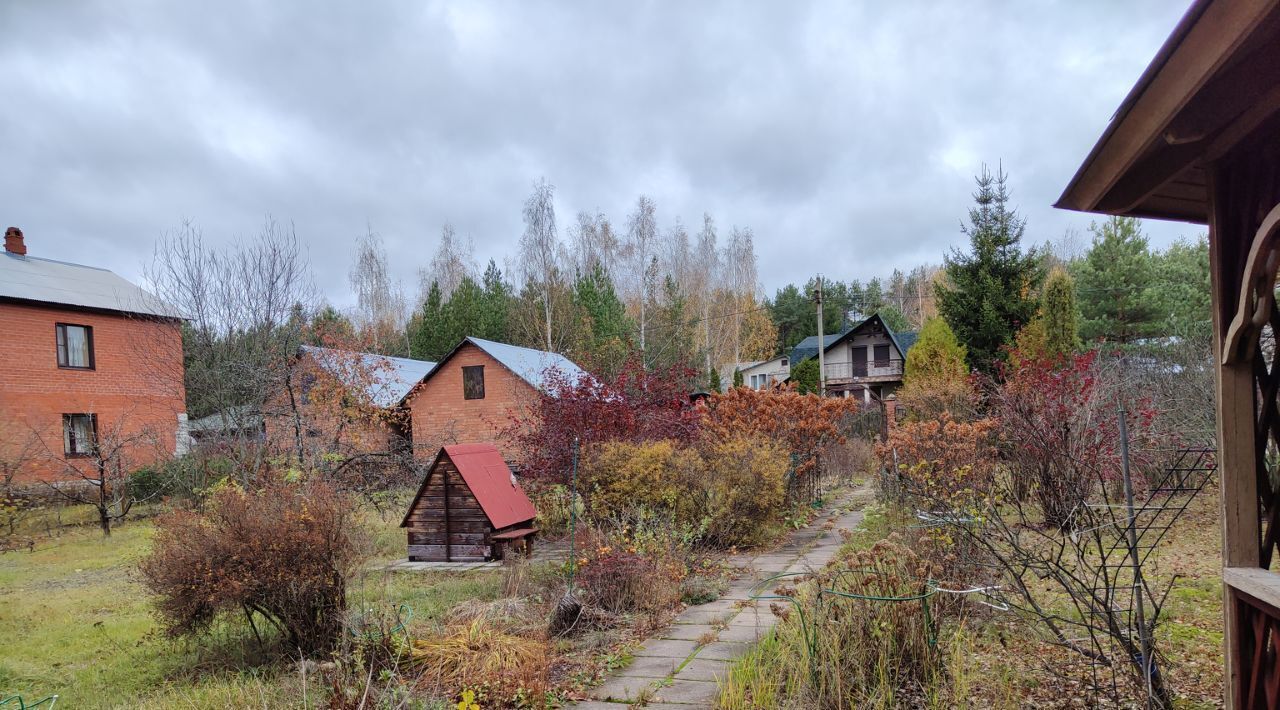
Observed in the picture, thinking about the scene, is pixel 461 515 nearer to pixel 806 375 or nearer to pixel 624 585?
pixel 624 585

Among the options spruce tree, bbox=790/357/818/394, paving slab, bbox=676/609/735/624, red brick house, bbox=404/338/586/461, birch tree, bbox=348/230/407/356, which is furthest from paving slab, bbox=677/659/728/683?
birch tree, bbox=348/230/407/356

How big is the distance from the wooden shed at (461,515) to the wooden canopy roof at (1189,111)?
7.13m

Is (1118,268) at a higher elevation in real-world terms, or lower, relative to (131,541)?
higher

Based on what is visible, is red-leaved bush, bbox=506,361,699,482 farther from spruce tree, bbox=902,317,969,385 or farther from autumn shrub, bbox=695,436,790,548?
spruce tree, bbox=902,317,969,385

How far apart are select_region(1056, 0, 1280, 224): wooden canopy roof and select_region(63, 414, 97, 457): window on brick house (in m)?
23.3

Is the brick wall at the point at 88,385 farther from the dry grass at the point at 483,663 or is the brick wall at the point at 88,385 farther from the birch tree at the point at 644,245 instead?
the birch tree at the point at 644,245

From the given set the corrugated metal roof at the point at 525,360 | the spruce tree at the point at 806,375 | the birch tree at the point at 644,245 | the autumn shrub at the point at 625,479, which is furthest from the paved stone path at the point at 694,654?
the birch tree at the point at 644,245

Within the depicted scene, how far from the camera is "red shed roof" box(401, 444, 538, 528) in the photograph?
28.2 feet

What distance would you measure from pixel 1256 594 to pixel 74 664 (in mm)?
8079

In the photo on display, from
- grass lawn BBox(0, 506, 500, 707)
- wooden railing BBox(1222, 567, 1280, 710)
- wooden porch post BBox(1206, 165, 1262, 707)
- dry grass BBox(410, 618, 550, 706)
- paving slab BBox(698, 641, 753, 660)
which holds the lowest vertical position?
grass lawn BBox(0, 506, 500, 707)

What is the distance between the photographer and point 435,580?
25.9 feet

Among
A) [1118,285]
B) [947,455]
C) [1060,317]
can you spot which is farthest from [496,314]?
[947,455]

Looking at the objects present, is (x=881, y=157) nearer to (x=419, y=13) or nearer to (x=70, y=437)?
(x=419, y=13)

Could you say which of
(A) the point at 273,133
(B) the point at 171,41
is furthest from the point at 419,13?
(A) the point at 273,133
